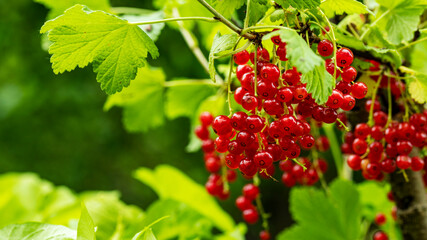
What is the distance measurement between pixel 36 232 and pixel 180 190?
826 mm

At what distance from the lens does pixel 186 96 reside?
103 cm

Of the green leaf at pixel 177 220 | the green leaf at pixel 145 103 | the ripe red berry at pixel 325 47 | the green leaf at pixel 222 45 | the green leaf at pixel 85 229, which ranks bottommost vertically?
the green leaf at pixel 177 220

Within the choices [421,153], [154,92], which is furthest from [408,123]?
[154,92]

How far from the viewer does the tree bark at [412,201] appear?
762 mm

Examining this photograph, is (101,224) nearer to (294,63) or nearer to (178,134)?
(294,63)

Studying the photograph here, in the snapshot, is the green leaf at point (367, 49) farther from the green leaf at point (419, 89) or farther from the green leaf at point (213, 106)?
the green leaf at point (213, 106)

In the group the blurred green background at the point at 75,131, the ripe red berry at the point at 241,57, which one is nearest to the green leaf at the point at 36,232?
the ripe red berry at the point at 241,57

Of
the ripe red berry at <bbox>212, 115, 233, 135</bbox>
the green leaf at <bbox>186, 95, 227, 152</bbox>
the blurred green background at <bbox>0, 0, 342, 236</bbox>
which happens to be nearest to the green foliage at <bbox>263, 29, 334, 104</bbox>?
the ripe red berry at <bbox>212, 115, 233, 135</bbox>

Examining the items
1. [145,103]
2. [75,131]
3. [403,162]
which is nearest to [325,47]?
[403,162]

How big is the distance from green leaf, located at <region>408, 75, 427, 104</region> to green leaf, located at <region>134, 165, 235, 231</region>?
751 mm

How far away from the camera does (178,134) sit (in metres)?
3.49

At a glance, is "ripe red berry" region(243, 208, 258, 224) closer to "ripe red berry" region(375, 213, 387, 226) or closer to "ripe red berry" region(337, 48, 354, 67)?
"ripe red berry" region(375, 213, 387, 226)

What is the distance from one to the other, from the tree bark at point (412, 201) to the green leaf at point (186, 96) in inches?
17.0

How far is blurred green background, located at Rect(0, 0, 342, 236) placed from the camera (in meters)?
3.17
